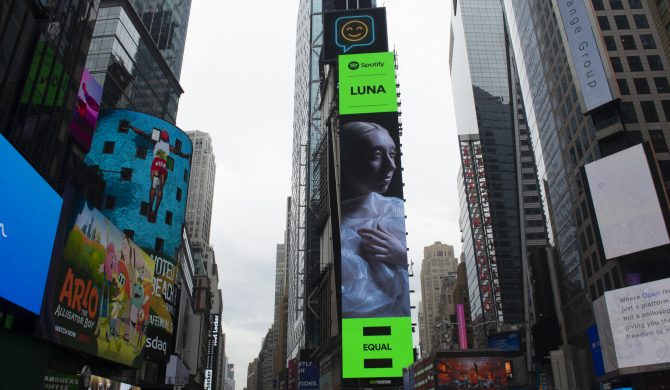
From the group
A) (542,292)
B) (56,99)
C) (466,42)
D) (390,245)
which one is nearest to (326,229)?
(390,245)

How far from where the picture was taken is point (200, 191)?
174 metres

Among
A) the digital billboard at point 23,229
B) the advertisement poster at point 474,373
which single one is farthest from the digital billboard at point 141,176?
the digital billboard at point 23,229

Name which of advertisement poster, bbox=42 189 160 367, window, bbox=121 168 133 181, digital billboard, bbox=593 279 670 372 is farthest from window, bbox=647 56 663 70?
window, bbox=121 168 133 181

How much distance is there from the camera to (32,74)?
23.4 meters

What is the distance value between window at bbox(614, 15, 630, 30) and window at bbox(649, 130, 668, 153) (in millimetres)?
12799

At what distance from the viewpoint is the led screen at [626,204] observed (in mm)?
48625

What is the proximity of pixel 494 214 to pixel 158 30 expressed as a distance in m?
89.1

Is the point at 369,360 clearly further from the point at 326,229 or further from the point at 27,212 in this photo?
the point at 27,212

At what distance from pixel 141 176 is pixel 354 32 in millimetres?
44786

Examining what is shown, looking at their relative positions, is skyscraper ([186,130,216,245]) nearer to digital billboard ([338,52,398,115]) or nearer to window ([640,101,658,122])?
digital billboard ([338,52,398,115])

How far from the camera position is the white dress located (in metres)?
69.7

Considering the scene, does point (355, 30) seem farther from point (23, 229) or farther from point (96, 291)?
point (23, 229)

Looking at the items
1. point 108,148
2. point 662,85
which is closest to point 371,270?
point 108,148

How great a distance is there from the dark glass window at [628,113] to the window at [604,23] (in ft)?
31.5
